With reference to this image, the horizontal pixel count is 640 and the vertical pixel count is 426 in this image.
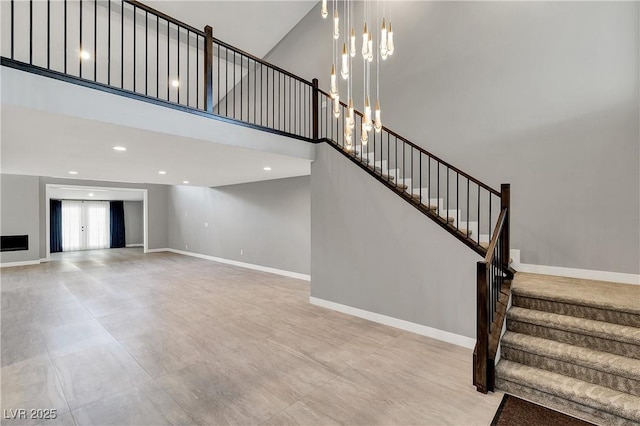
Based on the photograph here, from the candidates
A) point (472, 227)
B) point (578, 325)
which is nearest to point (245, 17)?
point (472, 227)

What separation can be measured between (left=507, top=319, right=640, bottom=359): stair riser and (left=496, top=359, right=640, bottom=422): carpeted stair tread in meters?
0.36

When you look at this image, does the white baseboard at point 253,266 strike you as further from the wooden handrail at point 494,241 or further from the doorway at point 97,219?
the wooden handrail at point 494,241

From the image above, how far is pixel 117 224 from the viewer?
44.7 ft

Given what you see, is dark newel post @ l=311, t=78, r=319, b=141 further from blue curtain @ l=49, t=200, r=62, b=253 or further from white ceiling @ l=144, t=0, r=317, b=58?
blue curtain @ l=49, t=200, r=62, b=253

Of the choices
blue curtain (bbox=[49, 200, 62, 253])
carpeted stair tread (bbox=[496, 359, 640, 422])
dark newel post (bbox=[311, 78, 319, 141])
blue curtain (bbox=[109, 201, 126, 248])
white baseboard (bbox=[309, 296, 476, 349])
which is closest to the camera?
carpeted stair tread (bbox=[496, 359, 640, 422])

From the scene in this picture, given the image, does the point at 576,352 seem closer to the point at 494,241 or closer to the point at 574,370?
the point at 574,370

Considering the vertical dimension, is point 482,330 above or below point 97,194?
below

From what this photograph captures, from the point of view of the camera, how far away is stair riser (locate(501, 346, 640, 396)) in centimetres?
232

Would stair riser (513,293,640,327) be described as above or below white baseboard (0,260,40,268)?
above

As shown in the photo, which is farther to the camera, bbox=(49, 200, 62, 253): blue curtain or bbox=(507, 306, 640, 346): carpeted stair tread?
bbox=(49, 200, 62, 253): blue curtain

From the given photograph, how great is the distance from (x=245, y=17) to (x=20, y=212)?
8.37 m

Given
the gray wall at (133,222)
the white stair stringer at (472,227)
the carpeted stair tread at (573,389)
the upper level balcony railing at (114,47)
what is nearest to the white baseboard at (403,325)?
the carpeted stair tread at (573,389)

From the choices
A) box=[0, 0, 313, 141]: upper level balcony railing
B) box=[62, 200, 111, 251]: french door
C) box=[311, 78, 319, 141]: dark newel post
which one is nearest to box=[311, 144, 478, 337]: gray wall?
box=[311, 78, 319, 141]: dark newel post

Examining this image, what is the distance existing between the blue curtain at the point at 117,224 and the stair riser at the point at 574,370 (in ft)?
50.2
